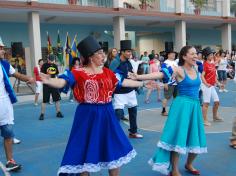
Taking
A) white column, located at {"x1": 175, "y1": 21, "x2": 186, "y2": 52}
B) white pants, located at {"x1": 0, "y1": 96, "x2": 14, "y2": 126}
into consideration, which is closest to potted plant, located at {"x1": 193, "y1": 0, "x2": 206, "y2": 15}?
white column, located at {"x1": 175, "y1": 21, "x2": 186, "y2": 52}

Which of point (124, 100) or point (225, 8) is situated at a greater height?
point (225, 8)

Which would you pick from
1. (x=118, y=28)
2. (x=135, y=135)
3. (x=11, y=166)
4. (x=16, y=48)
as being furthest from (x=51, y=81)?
(x=16, y=48)

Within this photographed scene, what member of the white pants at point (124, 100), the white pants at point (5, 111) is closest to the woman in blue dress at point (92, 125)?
the white pants at point (5, 111)

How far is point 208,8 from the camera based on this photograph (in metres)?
27.3

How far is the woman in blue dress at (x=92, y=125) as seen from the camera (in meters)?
3.91

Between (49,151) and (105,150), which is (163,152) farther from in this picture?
(49,151)

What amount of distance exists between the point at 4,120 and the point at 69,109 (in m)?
7.04

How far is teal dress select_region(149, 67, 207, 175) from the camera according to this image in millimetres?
4816

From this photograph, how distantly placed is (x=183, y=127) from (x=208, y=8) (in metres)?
24.2

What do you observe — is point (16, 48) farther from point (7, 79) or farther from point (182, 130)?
point (182, 130)

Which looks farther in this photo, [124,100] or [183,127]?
[124,100]

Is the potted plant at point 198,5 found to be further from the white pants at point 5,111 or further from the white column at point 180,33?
the white pants at point 5,111

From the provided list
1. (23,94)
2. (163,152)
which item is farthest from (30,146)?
(23,94)

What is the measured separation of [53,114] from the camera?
37.5ft
